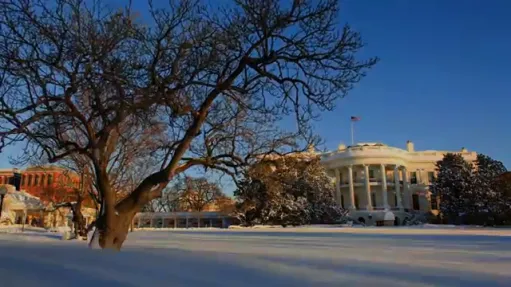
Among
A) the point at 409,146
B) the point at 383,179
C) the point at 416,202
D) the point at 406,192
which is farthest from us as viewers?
the point at 409,146

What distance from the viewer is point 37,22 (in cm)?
938

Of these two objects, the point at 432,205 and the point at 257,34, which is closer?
the point at 257,34

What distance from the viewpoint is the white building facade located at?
187 ft

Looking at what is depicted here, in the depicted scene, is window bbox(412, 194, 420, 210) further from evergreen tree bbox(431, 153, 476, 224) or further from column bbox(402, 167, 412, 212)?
evergreen tree bbox(431, 153, 476, 224)

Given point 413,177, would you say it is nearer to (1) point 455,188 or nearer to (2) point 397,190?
(2) point 397,190

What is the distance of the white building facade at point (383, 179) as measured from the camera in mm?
56906

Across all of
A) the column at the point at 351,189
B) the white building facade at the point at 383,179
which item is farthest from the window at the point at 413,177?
the column at the point at 351,189

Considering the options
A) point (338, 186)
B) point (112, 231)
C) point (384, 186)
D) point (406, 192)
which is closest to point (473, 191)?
point (384, 186)

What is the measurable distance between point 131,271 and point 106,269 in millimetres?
474

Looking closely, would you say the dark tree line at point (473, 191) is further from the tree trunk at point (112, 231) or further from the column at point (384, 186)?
the tree trunk at point (112, 231)

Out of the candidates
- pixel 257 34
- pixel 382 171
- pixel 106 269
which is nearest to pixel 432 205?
pixel 382 171

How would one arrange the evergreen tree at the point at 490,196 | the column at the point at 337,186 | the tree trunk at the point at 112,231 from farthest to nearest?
the column at the point at 337,186, the evergreen tree at the point at 490,196, the tree trunk at the point at 112,231

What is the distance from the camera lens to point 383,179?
5666 centimetres

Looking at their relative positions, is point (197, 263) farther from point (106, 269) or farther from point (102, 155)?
point (102, 155)
